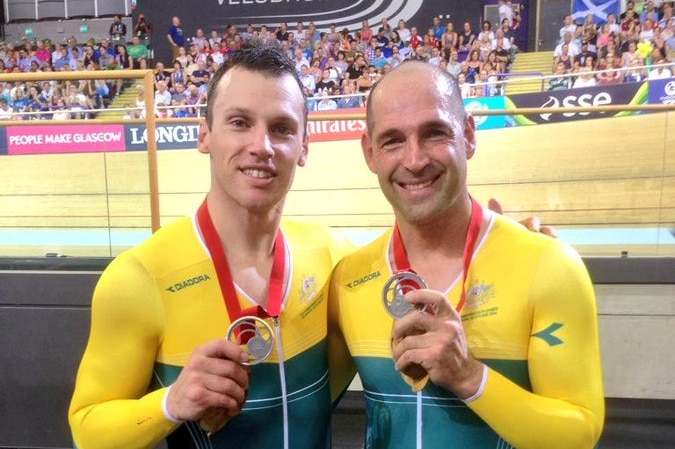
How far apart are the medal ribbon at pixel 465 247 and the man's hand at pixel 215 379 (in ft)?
1.73

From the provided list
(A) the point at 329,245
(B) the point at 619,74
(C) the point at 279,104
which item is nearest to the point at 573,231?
(A) the point at 329,245

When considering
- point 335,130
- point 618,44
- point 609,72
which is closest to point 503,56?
point 618,44

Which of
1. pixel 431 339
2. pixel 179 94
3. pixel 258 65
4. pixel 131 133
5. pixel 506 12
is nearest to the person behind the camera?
pixel 431 339

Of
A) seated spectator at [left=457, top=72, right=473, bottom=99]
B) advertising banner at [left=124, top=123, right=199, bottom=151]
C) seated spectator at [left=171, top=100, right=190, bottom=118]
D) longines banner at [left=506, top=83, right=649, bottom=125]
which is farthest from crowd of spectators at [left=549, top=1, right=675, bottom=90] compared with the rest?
advertising banner at [left=124, top=123, right=199, bottom=151]

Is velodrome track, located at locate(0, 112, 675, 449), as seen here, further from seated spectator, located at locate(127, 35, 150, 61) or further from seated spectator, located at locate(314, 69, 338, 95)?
seated spectator, located at locate(127, 35, 150, 61)

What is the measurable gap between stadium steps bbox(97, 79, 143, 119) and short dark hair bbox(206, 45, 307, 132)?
2242 millimetres

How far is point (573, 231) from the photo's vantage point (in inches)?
180

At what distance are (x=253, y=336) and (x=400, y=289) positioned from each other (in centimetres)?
39

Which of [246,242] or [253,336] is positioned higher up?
[246,242]

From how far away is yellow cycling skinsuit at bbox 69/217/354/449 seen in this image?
155cm

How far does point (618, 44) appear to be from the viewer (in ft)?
35.7

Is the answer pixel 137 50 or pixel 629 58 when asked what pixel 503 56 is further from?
pixel 137 50

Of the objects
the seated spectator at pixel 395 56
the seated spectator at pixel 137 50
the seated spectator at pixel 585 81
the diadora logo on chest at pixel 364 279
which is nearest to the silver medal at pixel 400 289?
the diadora logo on chest at pixel 364 279

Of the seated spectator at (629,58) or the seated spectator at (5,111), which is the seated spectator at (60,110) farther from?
the seated spectator at (629,58)
